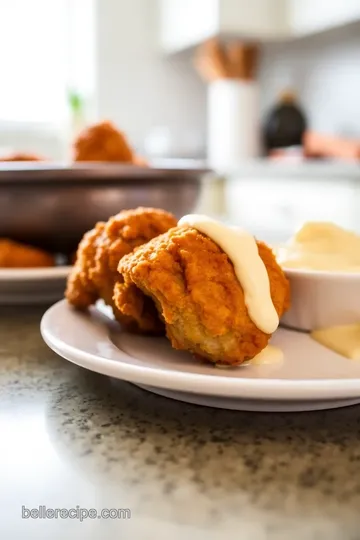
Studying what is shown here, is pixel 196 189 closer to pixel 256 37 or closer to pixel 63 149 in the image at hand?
pixel 256 37

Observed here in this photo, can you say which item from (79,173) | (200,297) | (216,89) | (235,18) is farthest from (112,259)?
(216,89)

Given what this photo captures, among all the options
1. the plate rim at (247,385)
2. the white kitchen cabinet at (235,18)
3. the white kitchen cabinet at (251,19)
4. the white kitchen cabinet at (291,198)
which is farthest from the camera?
the white kitchen cabinet at (235,18)

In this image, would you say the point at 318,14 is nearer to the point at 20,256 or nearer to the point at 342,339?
the point at 20,256

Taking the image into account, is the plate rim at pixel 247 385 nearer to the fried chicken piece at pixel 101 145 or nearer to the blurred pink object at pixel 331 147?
the fried chicken piece at pixel 101 145

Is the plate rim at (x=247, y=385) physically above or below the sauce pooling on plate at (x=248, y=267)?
below

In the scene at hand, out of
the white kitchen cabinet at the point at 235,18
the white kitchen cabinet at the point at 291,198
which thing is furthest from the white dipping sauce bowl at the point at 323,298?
the white kitchen cabinet at the point at 235,18


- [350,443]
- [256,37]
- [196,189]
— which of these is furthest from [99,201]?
[256,37]
